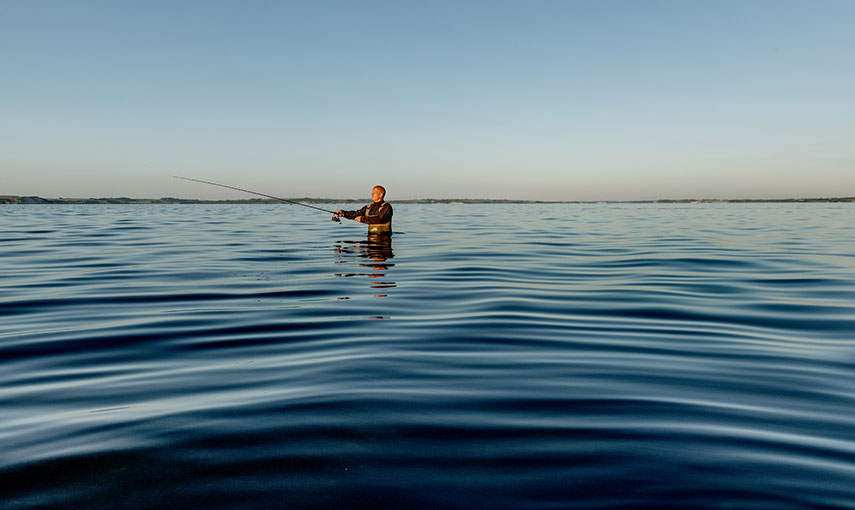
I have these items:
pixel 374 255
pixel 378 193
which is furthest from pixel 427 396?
pixel 378 193

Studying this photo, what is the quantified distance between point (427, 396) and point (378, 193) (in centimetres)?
1324

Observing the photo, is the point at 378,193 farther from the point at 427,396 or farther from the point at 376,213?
the point at 427,396

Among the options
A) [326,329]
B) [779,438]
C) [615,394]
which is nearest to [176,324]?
[326,329]

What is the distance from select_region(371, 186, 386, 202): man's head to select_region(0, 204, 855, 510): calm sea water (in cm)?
710

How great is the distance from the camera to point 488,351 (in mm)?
5445

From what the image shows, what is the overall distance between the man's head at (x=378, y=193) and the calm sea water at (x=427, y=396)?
710 cm

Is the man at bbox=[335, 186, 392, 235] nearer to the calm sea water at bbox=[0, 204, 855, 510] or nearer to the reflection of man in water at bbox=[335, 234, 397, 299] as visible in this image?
the reflection of man in water at bbox=[335, 234, 397, 299]

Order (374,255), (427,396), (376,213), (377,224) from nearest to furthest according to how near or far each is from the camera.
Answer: (427,396), (374,255), (376,213), (377,224)

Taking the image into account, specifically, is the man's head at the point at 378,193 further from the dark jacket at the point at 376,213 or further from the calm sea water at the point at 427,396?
the calm sea water at the point at 427,396

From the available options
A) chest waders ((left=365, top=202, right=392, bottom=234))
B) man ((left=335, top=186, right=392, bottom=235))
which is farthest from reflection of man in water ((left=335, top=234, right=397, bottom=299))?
man ((left=335, top=186, right=392, bottom=235))

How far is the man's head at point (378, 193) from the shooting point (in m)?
16.6

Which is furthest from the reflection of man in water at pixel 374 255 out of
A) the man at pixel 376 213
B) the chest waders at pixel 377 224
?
the man at pixel 376 213

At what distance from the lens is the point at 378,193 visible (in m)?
16.8

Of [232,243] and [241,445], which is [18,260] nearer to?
[232,243]
